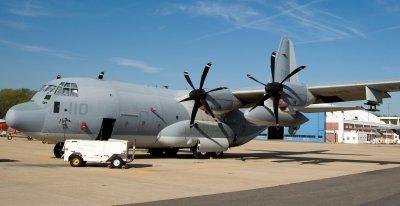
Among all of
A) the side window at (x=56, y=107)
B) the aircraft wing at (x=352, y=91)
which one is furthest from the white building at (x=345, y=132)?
the side window at (x=56, y=107)

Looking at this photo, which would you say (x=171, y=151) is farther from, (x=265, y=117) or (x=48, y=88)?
(x=48, y=88)

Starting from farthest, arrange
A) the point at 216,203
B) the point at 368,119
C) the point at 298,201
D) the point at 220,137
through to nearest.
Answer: the point at 368,119 < the point at 220,137 < the point at 298,201 < the point at 216,203

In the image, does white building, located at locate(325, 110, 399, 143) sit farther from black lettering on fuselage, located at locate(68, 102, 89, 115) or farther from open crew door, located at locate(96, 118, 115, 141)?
black lettering on fuselage, located at locate(68, 102, 89, 115)

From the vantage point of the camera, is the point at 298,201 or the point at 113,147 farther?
the point at 113,147

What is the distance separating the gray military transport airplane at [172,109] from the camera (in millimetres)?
20344

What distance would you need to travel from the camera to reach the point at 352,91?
23.2 meters

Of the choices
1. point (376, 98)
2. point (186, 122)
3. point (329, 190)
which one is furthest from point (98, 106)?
point (376, 98)

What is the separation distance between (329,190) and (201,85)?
13922mm

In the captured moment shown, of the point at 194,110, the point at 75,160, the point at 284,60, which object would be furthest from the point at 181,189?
the point at 284,60

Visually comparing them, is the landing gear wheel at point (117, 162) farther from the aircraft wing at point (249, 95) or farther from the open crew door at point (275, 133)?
the open crew door at point (275, 133)

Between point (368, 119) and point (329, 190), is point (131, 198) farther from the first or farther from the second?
point (368, 119)

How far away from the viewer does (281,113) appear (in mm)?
24906

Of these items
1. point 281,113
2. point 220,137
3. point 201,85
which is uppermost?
point 201,85

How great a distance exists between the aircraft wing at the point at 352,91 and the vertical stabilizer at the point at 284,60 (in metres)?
3.39
